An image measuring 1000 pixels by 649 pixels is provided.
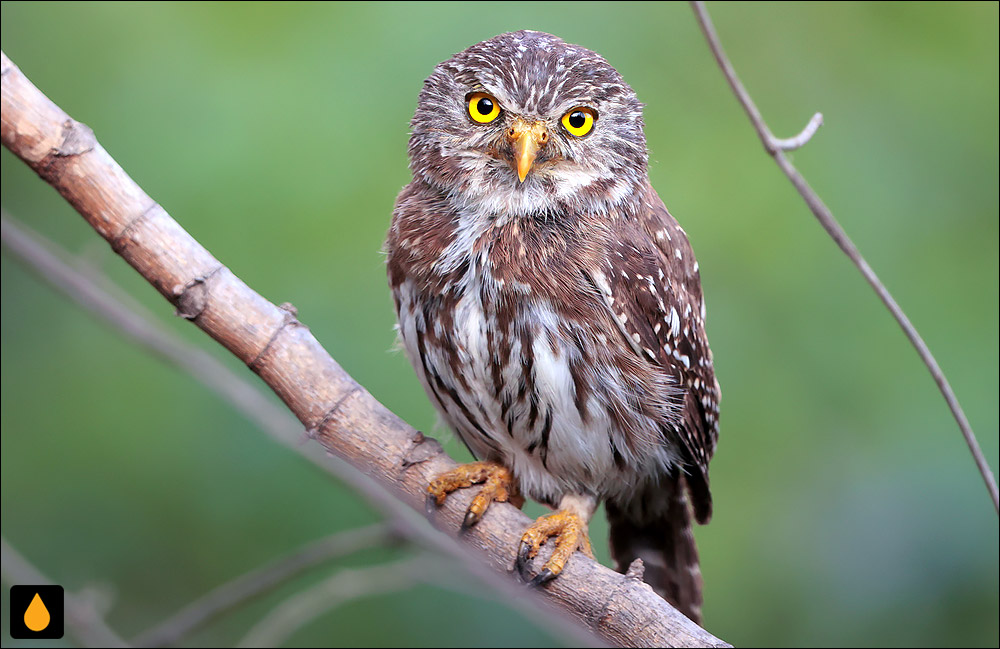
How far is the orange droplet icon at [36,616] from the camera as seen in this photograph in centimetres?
212

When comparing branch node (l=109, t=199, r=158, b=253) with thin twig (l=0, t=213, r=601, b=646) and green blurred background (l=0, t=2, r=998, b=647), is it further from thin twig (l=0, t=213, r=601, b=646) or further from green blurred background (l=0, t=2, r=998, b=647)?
green blurred background (l=0, t=2, r=998, b=647)

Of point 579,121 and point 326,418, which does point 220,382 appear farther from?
point 579,121

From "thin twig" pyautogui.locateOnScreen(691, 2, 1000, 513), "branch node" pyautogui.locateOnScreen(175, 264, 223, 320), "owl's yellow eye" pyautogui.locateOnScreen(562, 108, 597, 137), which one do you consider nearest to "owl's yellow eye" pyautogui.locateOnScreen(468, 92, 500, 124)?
"owl's yellow eye" pyautogui.locateOnScreen(562, 108, 597, 137)

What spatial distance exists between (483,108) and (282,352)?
73cm

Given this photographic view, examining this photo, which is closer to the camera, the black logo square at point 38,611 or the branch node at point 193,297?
the branch node at point 193,297

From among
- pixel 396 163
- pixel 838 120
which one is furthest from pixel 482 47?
pixel 838 120

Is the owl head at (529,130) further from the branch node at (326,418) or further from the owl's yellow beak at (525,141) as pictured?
the branch node at (326,418)

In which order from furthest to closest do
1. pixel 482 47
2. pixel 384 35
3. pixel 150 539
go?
1. pixel 384 35
2. pixel 150 539
3. pixel 482 47

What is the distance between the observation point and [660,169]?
9.96ft

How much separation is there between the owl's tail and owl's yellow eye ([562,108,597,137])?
1061 millimetres

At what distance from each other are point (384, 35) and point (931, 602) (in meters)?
2.54

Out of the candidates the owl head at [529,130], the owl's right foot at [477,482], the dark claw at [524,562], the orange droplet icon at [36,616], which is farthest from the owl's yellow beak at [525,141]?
the orange droplet icon at [36,616]

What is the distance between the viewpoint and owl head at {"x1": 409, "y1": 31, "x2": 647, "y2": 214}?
216cm

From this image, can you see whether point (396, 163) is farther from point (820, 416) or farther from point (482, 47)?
point (820, 416)
